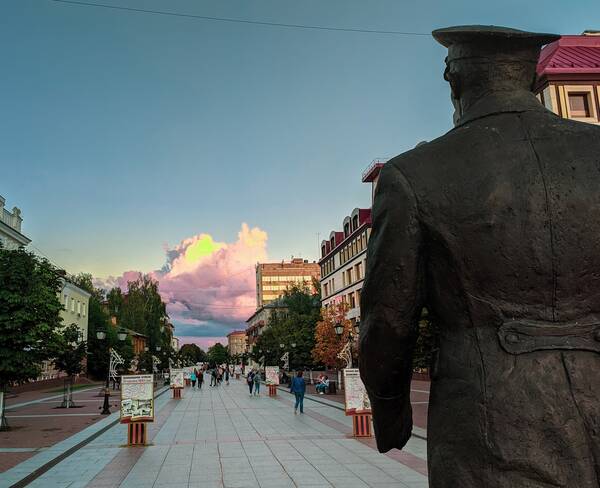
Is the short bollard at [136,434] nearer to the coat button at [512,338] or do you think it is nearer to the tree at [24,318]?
the tree at [24,318]

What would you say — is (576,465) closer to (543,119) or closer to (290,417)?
(543,119)

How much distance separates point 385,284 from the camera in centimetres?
184

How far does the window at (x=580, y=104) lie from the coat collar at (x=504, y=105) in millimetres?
32765

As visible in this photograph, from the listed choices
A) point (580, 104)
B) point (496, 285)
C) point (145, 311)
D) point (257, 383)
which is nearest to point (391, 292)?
point (496, 285)

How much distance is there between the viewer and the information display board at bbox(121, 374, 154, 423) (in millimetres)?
14117

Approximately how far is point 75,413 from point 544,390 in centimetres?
2536

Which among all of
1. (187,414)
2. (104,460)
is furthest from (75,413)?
(104,460)

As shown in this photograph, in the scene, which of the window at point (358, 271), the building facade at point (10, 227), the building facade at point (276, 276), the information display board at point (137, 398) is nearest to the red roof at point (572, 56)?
the information display board at point (137, 398)

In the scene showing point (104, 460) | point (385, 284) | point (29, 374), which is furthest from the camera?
point (29, 374)

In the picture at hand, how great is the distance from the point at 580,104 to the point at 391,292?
3390cm

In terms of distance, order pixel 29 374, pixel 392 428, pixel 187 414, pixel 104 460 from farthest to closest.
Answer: pixel 187 414 < pixel 29 374 < pixel 104 460 < pixel 392 428

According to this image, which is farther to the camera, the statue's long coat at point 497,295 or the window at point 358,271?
the window at point 358,271

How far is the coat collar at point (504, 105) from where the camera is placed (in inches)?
77.0

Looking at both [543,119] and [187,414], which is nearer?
[543,119]
